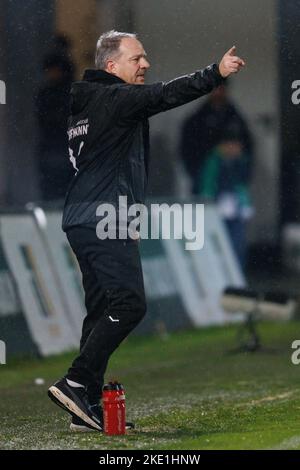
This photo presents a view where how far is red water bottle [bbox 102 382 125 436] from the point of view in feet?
28.7

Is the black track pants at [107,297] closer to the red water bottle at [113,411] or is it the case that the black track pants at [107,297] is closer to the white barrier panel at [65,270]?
the red water bottle at [113,411]

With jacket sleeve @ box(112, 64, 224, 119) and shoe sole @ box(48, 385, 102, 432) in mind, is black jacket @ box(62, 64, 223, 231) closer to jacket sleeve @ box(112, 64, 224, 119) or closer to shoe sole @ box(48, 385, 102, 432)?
jacket sleeve @ box(112, 64, 224, 119)

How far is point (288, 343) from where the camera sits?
51.2ft

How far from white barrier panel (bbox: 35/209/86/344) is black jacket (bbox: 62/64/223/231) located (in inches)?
225

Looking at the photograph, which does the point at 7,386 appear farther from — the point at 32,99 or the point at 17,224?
the point at 32,99

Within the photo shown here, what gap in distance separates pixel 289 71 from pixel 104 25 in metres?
4.13

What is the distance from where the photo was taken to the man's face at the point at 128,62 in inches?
360

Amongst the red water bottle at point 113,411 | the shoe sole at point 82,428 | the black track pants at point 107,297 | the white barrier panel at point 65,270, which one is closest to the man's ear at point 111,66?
the black track pants at point 107,297

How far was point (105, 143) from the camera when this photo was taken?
29.6 ft

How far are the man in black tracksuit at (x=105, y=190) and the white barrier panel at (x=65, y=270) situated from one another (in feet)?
18.5

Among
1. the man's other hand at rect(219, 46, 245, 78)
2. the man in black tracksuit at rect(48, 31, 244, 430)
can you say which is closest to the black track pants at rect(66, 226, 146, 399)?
the man in black tracksuit at rect(48, 31, 244, 430)

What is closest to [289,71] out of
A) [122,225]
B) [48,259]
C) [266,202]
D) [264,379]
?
[266,202]

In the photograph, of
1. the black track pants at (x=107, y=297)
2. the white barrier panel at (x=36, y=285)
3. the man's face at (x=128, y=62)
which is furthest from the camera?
the white barrier panel at (x=36, y=285)

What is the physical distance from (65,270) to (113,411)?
6247 mm
